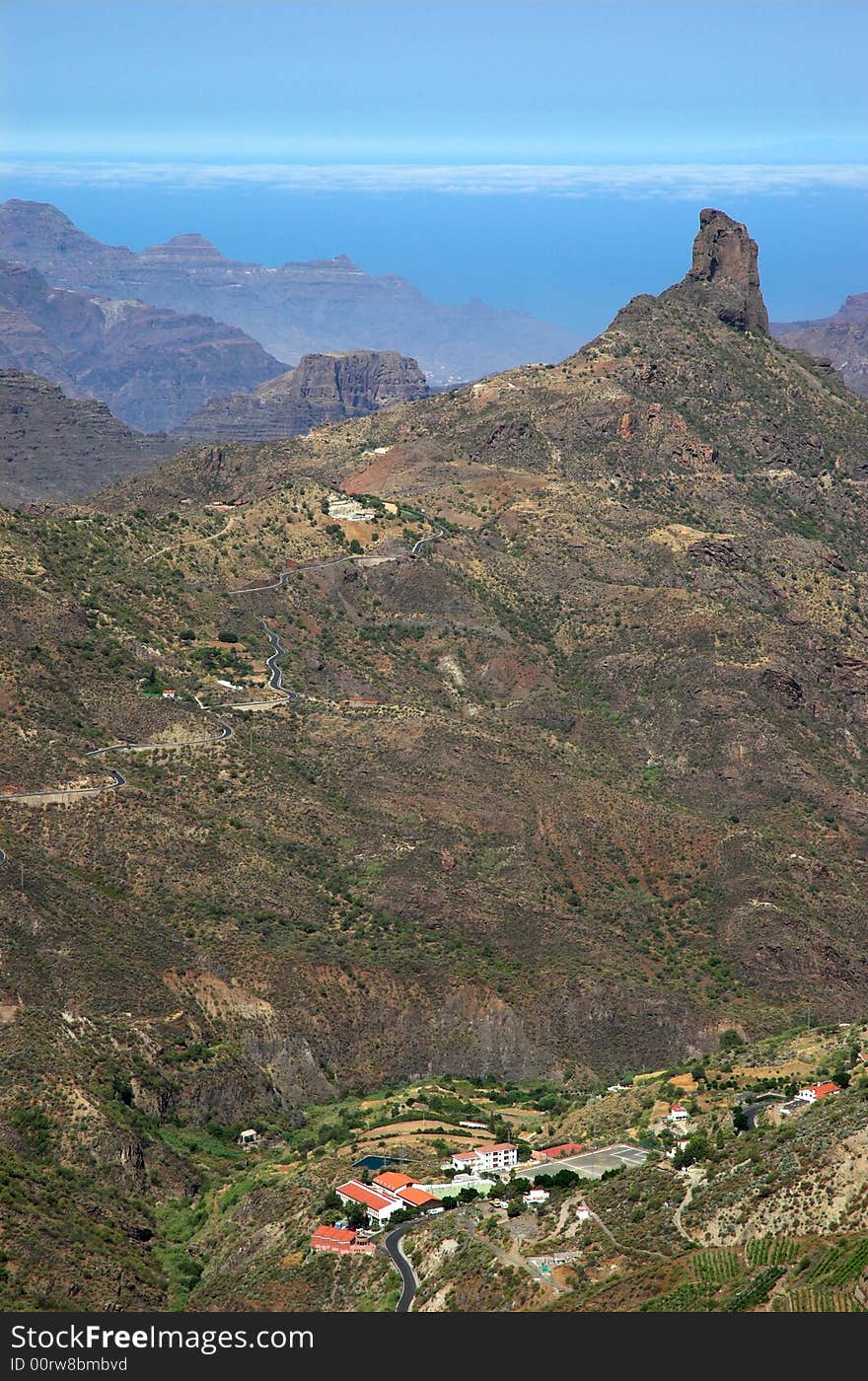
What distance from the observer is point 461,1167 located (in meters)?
89.8

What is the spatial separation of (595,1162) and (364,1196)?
9.43 metres

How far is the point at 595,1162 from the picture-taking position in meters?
87.5

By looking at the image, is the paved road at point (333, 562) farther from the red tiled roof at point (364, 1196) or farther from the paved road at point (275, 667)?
the red tiled roof at point (364, 1196)

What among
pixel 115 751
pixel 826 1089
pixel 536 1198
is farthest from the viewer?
A: pixel 115 751

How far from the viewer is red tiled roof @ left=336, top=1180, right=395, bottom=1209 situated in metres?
84.8

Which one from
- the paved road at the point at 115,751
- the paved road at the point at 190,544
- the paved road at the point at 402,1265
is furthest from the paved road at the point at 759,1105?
the paved road at the point at 190,544

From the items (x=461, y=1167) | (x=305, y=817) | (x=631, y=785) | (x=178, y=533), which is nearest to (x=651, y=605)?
(x=631, y=785)

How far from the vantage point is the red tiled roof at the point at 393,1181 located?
8694 centimetres

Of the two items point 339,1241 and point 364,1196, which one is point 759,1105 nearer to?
point 364,1196

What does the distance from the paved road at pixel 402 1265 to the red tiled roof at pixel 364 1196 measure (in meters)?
1.95

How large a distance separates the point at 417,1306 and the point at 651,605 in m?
109

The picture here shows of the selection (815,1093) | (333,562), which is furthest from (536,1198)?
(333,562)

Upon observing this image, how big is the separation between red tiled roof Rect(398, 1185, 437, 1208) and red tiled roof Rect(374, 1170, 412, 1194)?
0.54 m

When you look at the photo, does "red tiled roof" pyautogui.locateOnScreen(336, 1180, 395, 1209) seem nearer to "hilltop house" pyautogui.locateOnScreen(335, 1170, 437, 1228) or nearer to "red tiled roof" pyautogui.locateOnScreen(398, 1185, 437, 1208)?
"hilltop house" pyautogui.locateOnScreen(335, 1170, 437, 1228)
